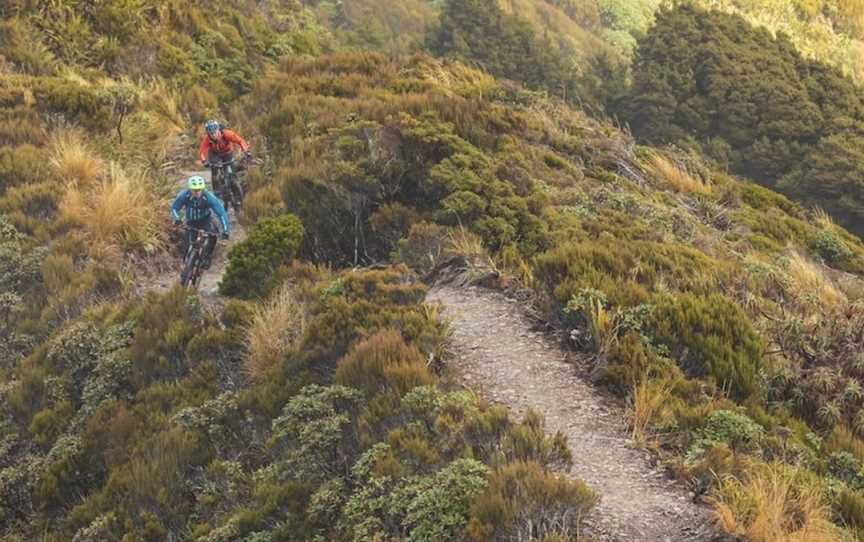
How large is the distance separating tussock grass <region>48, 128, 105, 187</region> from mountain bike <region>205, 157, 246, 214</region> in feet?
5.46

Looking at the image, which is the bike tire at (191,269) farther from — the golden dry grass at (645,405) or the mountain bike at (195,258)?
the golden dry grass at (645,405)

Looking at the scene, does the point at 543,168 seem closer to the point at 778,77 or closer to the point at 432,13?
the point at 778,77

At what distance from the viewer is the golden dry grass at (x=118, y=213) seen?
1055 cm

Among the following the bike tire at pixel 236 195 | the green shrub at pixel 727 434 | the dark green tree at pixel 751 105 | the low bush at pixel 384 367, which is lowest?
the bike tire at pixel 236 195

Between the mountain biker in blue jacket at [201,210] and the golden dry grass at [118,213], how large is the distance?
1.00 m

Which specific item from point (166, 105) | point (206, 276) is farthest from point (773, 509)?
point (166, 105)

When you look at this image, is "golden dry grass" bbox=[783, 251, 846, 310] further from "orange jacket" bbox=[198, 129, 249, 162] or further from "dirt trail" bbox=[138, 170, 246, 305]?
"orange jacket" bbox=[198, 129, 249, 162]

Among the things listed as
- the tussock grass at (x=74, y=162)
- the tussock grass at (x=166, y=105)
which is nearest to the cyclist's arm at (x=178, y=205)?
the tussock grass at (x=74, y=162)

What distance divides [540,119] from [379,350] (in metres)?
9.86

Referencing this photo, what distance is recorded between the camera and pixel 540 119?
1546 centimetres

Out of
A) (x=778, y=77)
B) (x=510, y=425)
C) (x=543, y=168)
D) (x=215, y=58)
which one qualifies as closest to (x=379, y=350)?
(x=510, y=425)

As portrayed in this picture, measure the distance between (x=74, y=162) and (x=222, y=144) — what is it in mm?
2113

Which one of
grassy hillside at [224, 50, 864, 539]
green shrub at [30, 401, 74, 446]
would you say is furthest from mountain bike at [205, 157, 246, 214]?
green shrub at [30, 401, 74, 446]

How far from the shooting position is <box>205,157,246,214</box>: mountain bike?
12.3 meters
